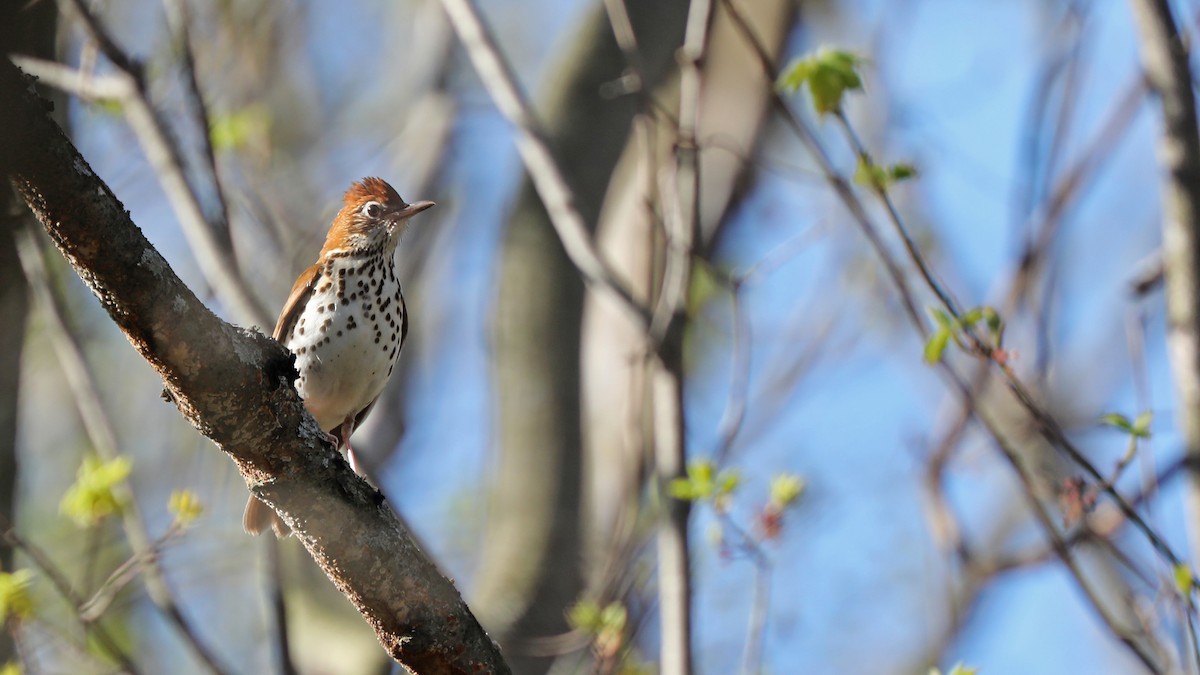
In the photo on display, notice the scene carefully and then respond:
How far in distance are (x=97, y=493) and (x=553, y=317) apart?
11.9ft

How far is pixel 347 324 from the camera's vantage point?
5.43 m

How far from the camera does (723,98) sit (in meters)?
8.12

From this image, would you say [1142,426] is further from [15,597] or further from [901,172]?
[15,597]

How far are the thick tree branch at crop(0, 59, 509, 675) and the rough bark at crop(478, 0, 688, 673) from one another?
4.23 m

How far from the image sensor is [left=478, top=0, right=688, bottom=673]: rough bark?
7.58 m

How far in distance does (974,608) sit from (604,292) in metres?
4.04

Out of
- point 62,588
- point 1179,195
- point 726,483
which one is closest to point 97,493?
point 62,588

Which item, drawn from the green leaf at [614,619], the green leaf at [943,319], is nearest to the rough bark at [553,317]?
the green leaf at [614,619]

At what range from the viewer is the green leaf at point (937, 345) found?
13.8 ft

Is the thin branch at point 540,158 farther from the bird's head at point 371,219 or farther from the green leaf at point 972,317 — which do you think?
the green leaf at point 972,317

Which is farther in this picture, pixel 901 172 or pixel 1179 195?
pixel 1179 195

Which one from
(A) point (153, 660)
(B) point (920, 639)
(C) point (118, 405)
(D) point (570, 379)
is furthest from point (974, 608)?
(C) point (118, 405)

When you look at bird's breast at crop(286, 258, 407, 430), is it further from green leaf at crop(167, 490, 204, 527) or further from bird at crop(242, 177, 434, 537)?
green leaf at crop(167, 490, 204, 527)

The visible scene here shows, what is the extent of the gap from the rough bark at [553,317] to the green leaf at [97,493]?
9.08 feet
